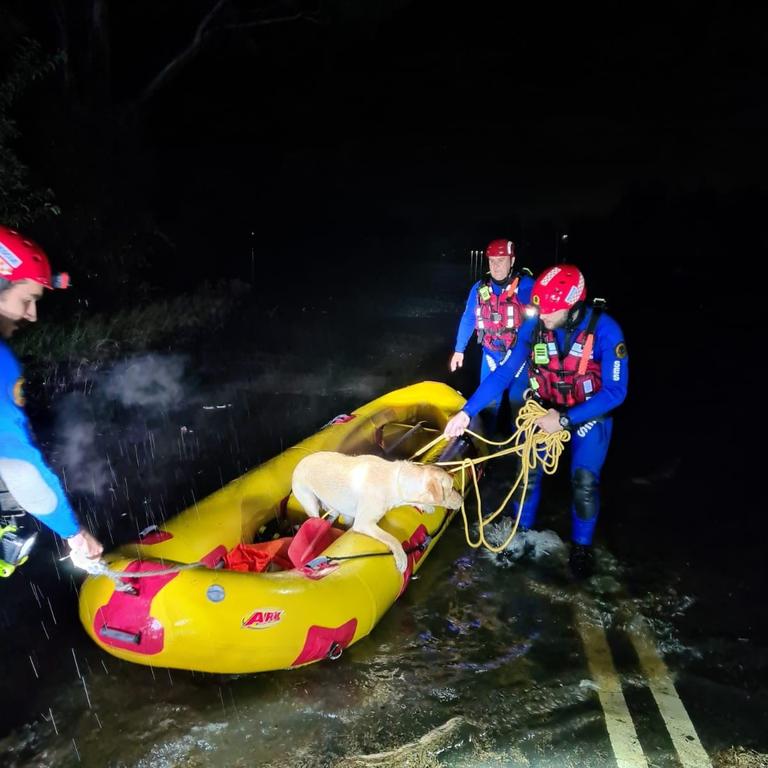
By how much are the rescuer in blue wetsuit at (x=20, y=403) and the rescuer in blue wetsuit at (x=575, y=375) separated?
9.50 feet

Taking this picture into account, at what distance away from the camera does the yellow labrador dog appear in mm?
4203

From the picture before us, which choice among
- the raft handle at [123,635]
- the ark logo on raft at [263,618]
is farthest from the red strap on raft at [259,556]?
the raft handle at [123,635]

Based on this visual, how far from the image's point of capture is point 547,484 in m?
7.02

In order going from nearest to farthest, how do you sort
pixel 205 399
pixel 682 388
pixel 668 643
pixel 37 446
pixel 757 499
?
1. pixel 37 446
2. pixel 668 643
3. pixel 757 499
4. pixel 205 399
5. pixel 682 388

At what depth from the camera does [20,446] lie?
8.89 ft

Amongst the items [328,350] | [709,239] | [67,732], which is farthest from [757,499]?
[709,239]

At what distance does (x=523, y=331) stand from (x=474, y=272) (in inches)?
1407

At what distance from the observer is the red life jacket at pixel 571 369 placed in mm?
4496

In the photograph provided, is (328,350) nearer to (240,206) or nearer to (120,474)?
(120,474)

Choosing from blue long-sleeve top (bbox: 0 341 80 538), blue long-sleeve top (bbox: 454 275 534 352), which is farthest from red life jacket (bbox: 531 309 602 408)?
blue long-sleeve top (bbox: 0 341 80 538)

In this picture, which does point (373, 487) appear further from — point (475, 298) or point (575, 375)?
point (475, 298)

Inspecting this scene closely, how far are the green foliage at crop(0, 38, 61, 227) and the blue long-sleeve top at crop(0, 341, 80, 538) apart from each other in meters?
7.67

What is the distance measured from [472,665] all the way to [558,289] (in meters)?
2.69

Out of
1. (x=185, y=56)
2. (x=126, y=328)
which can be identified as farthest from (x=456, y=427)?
(x=185, y=56)
